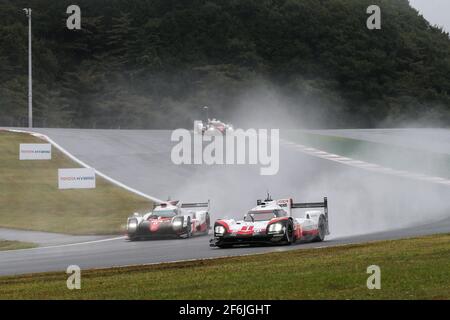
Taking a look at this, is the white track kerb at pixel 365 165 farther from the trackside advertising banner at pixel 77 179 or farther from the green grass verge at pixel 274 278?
the green grass verge at pixel 274 278

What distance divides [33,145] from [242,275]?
36054 mm

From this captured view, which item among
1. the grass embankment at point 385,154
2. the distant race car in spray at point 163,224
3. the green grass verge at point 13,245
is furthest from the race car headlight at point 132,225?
the grass embankment at point 385,154

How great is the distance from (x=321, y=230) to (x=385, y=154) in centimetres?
2612

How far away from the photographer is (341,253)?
19438mm

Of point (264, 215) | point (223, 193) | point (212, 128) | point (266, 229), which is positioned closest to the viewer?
point (266, 229)

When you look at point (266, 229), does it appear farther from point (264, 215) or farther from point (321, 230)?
point (321, 230)

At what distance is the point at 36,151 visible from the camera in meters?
48.7

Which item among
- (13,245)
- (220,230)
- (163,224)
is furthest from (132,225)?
(220,230)

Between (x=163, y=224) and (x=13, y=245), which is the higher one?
(x=163, y=224)

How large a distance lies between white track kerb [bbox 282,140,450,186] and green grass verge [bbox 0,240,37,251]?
2108cm

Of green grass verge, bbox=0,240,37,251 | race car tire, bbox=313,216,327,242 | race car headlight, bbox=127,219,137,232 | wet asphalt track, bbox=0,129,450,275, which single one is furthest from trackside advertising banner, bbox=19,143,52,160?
race car tire, bbox=313,216,327,242

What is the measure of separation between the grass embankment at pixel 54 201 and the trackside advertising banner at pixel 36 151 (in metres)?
0.37

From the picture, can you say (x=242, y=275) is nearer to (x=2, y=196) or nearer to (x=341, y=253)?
(x=341, y=253)
